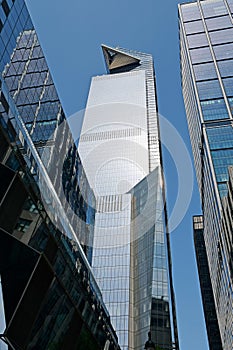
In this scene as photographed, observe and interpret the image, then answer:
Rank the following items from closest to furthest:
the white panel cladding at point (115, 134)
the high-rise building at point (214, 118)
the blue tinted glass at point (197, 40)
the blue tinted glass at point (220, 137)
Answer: the high-rise building at point (214, 118) → the blue tinted glass at point (220, 137) → the white panel cladding at point (115, 134) → the blue tinted glass at point (197, 40)

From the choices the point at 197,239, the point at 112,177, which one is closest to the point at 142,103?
the point at 112,177

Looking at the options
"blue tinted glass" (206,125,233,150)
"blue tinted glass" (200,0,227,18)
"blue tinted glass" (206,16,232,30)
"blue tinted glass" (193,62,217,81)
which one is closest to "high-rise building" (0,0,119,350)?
"blue tinted glass" (206,125,233,150)

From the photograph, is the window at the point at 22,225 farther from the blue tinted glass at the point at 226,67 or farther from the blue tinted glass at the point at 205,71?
the blue tinted glass at the point at 205,71

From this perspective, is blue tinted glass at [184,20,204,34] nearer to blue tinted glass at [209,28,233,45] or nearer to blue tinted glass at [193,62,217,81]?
blue tinted glass at [209,28,233,45]

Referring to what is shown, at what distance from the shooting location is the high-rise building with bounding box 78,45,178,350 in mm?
66000

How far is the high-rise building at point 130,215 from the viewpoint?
217 feet

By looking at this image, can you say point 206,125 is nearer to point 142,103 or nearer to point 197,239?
point 142,103

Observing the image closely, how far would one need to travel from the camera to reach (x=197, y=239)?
549ft

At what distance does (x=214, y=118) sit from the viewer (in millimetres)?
109375

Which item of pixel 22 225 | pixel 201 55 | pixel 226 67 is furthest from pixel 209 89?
pixel 22 225

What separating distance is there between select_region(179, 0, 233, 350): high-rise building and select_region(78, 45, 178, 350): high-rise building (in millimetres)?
12990

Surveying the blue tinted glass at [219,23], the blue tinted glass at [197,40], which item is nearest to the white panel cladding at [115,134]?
the blue tinted glass at [197,40]

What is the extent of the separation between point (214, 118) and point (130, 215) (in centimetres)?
4117

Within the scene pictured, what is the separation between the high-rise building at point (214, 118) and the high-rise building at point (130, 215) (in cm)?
1299
